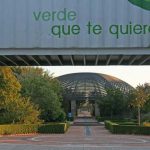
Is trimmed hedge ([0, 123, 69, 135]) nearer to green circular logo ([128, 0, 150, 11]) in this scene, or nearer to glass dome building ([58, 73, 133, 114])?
green circular logo ([128, 0, 150, 11])

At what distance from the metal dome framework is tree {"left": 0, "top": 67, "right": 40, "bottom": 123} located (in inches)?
2399

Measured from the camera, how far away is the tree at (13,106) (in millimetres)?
45219

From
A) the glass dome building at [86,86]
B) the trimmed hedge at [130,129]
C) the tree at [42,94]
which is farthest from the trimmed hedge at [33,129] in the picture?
the glass dome building at [86,86]

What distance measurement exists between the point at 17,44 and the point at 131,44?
3.78m

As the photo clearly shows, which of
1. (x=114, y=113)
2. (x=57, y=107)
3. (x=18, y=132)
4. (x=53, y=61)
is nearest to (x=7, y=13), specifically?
(x=53, y=61)

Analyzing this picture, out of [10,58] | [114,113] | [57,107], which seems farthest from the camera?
[114,113]

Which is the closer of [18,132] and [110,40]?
[110,40]

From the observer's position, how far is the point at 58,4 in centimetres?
1584

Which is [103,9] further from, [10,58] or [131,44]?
[10,58]

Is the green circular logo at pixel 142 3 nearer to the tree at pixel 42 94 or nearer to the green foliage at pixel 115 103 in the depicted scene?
the tree at pixel 42 94

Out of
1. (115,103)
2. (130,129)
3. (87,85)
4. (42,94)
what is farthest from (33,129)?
(87,85)

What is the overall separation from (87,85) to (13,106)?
7327cm

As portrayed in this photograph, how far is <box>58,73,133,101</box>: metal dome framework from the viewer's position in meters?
115

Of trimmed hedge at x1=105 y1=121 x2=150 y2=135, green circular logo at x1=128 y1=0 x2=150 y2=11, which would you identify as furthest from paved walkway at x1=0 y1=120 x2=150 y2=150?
green circular logo at x1=128 y1=0 x2=150 y2=11
